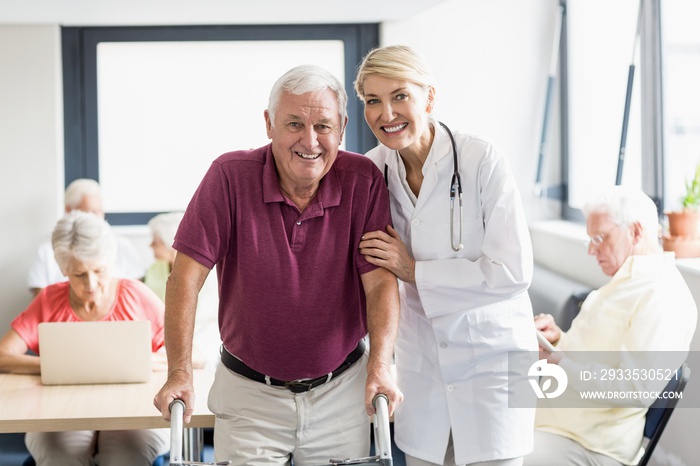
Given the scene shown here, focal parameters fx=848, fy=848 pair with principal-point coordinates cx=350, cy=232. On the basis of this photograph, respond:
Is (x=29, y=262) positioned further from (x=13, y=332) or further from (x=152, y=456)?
(x=152, y=456)

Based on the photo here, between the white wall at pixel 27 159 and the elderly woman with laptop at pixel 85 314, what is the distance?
226 centimetres

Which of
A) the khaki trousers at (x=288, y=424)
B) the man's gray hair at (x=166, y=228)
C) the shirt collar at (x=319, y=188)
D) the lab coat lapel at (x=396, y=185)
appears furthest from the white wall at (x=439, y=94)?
the khaki trousers at (x=288, y=424)

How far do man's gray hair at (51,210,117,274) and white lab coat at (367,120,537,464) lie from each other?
4.40 ft

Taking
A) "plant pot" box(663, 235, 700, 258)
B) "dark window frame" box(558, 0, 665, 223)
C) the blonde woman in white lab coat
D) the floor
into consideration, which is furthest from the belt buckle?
"dark window frame" box(558, 0, 665, 223)

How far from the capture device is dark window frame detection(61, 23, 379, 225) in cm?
538

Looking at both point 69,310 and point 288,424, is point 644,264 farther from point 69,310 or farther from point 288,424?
point 69,310

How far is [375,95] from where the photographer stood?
210cm

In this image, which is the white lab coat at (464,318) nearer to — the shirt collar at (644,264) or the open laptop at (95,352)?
the shirt collar at (644,264)

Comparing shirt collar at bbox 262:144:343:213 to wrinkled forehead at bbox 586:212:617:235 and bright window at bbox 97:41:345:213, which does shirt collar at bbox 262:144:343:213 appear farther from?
bright window at bbox 97:41:345:213

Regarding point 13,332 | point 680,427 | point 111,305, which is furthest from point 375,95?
point 680,427

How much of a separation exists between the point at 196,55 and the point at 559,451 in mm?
3726

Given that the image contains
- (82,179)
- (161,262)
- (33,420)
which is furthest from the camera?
(82,179)

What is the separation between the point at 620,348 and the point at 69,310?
1937 mm

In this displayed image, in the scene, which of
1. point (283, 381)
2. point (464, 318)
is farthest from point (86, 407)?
point (464, 318)
